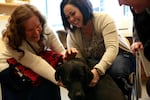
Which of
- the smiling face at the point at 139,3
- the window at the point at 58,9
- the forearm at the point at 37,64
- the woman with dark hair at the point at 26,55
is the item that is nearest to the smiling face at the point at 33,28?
the woman with dark hair at the point at 26,55

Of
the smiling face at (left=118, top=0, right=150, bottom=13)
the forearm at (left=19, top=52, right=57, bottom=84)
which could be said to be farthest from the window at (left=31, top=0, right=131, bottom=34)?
the smiling face at (left=118, top=0, right=150, bottom=13)

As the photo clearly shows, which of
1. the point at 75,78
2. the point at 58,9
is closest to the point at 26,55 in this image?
the point at 75,78

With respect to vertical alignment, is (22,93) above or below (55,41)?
below

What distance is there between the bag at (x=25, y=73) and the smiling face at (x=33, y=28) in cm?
18

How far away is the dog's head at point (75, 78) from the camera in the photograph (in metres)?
1.28

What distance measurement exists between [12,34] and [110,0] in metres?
2.21

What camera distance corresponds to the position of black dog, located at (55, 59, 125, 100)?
1.29 meters

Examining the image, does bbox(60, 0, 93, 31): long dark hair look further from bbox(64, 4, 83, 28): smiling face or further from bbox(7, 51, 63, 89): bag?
bbox(7, 51, 63, 89): bag

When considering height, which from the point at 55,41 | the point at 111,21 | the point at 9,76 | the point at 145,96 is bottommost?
the point at 145,96

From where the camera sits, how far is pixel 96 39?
1771 millimetres

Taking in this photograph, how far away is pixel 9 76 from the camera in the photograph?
5.45ft

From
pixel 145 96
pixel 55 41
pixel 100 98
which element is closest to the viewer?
pixel 100 98

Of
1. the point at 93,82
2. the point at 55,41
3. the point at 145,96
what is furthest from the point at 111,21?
the point at 145,96

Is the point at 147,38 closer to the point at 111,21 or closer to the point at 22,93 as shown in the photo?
the point at 111,21
